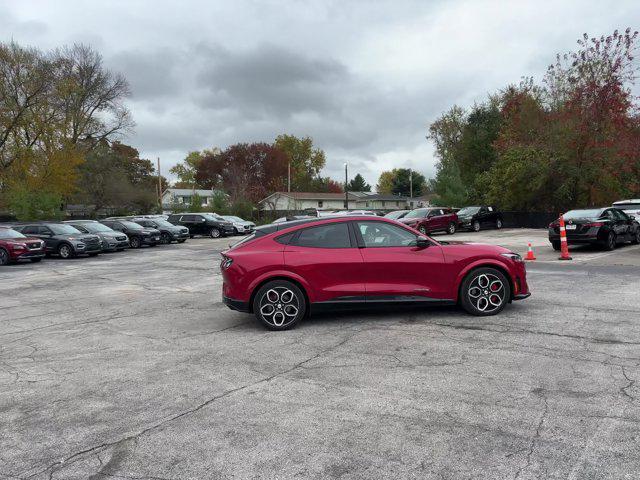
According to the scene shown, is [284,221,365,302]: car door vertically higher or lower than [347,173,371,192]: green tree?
lower

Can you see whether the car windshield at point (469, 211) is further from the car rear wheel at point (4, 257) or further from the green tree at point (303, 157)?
the green tree at point (303, 157)

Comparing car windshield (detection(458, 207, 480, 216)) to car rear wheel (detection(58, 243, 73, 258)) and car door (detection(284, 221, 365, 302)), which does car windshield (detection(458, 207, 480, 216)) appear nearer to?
car rear wheel (detection(58, 243, 73, 258))

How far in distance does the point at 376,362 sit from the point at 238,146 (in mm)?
84428

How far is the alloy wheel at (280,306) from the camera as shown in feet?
23.0

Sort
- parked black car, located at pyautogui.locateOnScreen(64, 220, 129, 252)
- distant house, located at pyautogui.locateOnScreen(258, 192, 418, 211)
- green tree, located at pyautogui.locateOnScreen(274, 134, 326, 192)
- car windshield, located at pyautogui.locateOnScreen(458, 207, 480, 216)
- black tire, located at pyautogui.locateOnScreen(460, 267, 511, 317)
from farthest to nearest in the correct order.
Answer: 1. green tree, located at pyautogui.locateOnScreen(274, 134, 326, 192)
2. distant house, located at pyautogui.locateOnScreen(258, 192, 418, 211)
3. car windshield, located at pyautogui.locateOnScreen(458, 207, 480, 216)
4. parked black car, located at pyautogui.locateOnScreen(64, 220, 129, 252)
5. black tire, located at pyautogui.locateOnScreen(460, 267, 511, 317)

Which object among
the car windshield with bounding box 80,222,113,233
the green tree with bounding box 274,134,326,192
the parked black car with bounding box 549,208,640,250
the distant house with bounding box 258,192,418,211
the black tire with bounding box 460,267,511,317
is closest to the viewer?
the black tire with bounding box 460,267,511,317

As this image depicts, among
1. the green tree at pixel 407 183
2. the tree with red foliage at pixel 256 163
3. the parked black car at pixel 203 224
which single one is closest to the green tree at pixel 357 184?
the green tree at pixel 407 183

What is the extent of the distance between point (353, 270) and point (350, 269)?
44 mm

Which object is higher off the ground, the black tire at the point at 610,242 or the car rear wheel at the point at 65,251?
the car rear wheel at the point at 65,251

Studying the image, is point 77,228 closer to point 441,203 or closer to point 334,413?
point 334,413

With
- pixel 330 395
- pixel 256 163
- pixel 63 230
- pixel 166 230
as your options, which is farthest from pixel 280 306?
pixel 256 163

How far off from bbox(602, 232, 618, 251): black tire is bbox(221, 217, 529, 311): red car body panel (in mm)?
→ 11976

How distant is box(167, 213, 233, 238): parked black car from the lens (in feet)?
120

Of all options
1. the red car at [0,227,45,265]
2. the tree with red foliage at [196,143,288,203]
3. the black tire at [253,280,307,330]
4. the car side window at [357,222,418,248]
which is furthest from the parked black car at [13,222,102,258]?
the tree with red foliage at [196,143,288,203]
